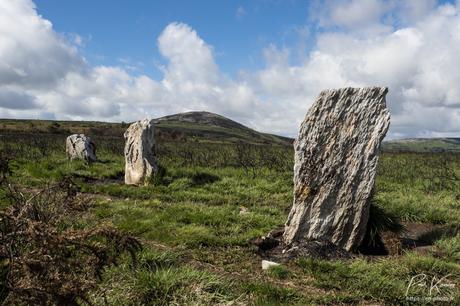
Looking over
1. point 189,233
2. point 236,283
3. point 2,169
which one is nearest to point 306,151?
point 189,233

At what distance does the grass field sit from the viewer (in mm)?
6480

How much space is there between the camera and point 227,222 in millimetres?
→ 11195

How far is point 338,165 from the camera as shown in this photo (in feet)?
33.0

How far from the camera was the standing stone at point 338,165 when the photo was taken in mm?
9938

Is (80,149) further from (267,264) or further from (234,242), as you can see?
(267,264)

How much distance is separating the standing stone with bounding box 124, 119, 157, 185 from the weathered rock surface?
4.59 metres

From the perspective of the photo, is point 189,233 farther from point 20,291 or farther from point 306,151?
point 20,291

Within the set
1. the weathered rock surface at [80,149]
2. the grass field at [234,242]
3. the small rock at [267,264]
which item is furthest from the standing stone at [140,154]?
the small rock at [267,264]

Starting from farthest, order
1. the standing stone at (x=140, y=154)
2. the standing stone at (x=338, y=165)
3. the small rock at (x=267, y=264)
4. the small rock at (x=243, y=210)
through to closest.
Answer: the standing stone at (x=140, y=154)
the small rock at (x=243, y=210)
the standing stone at (x=338, y=165)
the small rock at (x=267, y=264)
